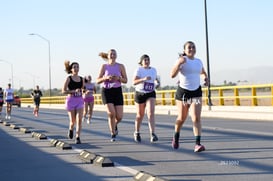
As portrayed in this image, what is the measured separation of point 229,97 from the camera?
87.2 ft

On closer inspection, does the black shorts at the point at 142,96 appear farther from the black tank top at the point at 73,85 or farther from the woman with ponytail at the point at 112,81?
the black tank top at the point at 73,85

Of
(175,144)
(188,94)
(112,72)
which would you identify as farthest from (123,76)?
(188,94)

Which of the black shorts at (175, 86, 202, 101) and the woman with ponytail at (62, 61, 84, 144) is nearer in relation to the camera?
the black shorts at (175, 86, 202, 101)

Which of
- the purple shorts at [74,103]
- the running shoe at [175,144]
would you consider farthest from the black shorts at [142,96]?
the running shoe at [175,144]

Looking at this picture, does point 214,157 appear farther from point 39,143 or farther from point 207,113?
point 207,113

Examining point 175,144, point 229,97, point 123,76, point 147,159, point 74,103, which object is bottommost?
point 147,159

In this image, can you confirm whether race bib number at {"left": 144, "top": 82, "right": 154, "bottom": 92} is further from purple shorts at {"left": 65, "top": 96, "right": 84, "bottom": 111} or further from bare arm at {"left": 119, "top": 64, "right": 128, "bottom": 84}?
purple shorts at {"left": 65, "top": 96, "right": 84, "bottom": 111}

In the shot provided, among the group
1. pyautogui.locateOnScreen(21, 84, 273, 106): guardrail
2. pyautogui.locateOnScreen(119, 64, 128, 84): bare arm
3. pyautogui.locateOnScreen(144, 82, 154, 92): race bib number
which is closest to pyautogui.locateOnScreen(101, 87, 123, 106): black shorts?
pyautogui.locateOnScreen(119, 64, 128, 84): bare arm

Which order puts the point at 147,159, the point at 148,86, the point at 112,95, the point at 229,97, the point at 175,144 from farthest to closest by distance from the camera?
the point at 229,97 → the point at 148,86 → the point at 112,95 → the point at 175,144 → the point at 147,159

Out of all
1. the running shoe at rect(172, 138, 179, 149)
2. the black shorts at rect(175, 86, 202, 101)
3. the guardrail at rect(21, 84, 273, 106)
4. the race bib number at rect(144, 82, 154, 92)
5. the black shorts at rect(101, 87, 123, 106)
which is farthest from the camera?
the guardrail at rect(21, 84, 273, 106)

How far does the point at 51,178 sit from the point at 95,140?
5819mm

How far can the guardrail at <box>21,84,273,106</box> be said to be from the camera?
24616mm

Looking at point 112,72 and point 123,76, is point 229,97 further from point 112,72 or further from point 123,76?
point 112,72

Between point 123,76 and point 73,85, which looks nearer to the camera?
point 123,76
